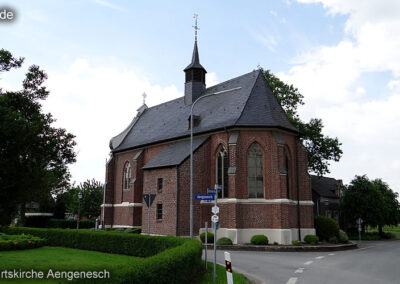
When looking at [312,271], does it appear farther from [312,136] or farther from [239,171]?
[312,136]

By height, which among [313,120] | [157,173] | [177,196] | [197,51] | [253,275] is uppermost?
[197,51]

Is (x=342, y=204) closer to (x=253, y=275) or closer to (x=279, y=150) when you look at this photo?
(x=279, y=150)

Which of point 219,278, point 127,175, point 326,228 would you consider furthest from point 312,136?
point 219,278

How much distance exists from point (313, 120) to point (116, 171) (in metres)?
20.1

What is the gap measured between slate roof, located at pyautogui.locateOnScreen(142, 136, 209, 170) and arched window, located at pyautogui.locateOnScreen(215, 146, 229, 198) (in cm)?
167

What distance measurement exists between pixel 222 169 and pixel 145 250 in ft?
36.7

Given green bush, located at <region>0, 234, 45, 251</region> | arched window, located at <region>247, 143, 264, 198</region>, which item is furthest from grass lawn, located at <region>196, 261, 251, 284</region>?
arched window, located at <region>247, 143, 264, 198</region>

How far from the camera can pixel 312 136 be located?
3444 centimetres

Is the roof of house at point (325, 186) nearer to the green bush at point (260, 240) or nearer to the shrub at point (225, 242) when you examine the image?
the green bush at point (260, 240)

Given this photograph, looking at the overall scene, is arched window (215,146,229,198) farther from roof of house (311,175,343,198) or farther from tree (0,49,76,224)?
roof of house (311,175,343,198)

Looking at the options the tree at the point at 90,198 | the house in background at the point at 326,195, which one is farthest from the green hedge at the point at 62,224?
the house in background at the point at 326,195

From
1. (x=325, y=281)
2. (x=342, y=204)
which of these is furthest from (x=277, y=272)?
(x=342, y=204)

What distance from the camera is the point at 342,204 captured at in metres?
44.5

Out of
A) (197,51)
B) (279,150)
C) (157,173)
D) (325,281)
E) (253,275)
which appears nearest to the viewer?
(325,281)
